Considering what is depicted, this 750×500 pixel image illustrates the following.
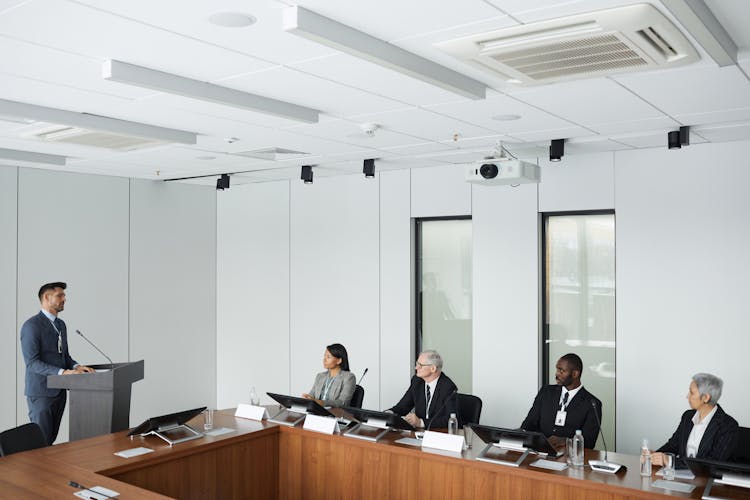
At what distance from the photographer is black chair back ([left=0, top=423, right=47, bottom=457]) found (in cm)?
453

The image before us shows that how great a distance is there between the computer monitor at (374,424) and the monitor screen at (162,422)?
1.07 m

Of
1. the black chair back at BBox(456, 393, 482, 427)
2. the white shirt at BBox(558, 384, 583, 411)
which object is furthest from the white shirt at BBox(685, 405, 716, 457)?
the black chair back at BBox(456, 393, 482, 427)

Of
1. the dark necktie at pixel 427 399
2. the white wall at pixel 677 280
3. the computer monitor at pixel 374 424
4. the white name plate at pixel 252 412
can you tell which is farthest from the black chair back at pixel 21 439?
the white wall at pixel 677 280

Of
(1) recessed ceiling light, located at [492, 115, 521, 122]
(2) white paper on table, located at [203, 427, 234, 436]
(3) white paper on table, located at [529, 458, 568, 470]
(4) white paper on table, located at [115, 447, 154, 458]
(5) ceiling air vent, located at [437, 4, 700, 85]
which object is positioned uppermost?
(1) recessed ceiling light, located at [492, 115, 521, 122]

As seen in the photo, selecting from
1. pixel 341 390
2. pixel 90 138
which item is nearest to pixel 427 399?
pixel 341 390

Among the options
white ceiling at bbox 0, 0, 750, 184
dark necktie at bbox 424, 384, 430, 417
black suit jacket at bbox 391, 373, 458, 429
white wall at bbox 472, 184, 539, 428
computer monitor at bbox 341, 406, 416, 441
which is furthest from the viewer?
white wall at bbox 472, 184, 539, 428

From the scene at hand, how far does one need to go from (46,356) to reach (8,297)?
174 cm

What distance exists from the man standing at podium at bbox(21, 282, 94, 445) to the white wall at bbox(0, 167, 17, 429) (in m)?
1.48

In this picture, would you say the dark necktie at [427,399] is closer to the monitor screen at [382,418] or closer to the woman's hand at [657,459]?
the monitor screen at [382,418]

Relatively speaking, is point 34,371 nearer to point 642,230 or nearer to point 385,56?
point 385,56

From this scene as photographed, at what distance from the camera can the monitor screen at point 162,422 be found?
4879mm

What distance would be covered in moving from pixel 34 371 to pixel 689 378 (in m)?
5.45

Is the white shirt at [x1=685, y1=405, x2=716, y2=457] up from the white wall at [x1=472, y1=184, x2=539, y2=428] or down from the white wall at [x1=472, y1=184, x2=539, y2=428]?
down

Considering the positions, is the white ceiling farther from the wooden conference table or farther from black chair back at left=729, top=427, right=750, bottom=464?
the wooden conference table
